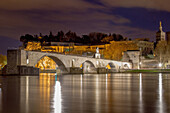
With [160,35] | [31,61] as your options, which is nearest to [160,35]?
[160,35]

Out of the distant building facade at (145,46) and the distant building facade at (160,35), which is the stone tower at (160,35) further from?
the distant building facade at (145,46)

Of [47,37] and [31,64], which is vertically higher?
[47,37]

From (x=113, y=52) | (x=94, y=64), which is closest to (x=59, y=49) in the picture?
(x=113, y=52)

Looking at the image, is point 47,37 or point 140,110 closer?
point 140,110

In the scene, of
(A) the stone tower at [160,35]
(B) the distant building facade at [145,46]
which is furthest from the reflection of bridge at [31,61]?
(A) the stone tower at [160,35]

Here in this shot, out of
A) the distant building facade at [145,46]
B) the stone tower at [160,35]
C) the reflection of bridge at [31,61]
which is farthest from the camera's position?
the stone tower at [160,35]

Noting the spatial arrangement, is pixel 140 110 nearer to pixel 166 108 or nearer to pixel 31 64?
pixel 166 108

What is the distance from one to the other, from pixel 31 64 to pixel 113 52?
8520 cm

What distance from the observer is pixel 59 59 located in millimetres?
56375

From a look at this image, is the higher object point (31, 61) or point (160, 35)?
point (160, 35)

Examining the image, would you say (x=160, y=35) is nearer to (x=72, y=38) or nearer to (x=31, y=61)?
(x=72, y=38)

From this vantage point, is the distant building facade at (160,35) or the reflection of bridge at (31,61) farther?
the distant building facade at (160,35)

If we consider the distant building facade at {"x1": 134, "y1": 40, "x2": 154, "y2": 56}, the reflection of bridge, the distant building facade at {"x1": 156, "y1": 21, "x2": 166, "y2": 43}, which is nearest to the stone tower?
the distant building facade at {"x1": 156, "y1": 21, "x2": 166, "y2": 43}

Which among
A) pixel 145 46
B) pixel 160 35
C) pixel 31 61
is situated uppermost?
pixel 160 35
